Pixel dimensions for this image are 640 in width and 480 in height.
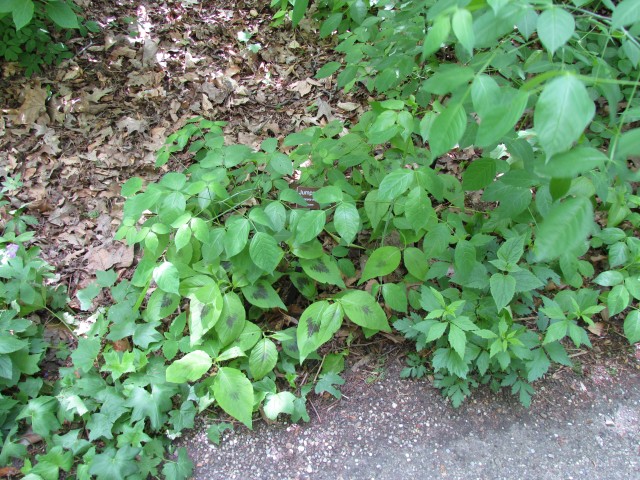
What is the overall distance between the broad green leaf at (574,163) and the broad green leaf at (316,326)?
4.25 ft

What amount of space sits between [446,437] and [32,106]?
3792mm

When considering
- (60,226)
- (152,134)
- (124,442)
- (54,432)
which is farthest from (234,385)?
(152,134)

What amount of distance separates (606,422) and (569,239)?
5.33 feet

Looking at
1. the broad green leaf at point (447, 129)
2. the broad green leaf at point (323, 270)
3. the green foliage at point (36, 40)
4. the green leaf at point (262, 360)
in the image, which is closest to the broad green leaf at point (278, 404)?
the green leaf at point (262, 360)

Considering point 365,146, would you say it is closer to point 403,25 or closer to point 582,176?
point 403,25

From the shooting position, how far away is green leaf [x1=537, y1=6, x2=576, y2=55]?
1.07m

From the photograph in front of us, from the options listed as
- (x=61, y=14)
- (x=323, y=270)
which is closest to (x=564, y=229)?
(x=323, y=270)

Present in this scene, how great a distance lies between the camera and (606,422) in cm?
215

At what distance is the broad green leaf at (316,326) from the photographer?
2131 millimetres

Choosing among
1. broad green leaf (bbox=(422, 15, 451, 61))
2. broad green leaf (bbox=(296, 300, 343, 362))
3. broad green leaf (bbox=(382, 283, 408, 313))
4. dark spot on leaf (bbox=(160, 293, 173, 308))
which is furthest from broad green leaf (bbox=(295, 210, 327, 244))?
broad green leaf (bbox=(422, 15, 451, 61))

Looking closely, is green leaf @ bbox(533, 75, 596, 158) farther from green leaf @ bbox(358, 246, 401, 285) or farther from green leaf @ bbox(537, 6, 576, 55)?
green leaf @ bbox(358, 246, 401, 285)

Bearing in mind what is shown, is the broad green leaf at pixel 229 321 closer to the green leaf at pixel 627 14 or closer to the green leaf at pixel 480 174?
the green leaf at pixel 480 174

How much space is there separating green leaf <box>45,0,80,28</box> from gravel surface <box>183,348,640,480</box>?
9.52 ft

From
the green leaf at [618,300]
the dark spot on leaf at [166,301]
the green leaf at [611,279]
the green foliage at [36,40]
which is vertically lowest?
the green leaf at [618,300]
